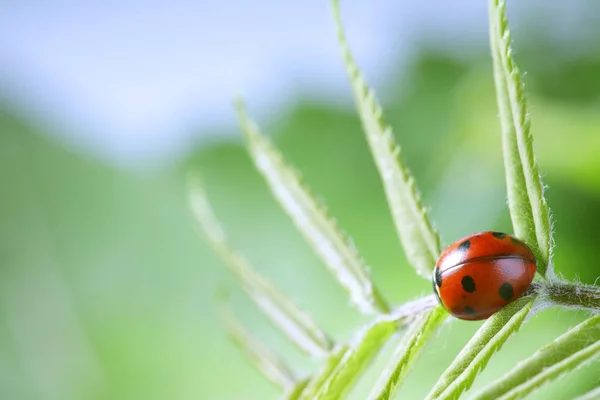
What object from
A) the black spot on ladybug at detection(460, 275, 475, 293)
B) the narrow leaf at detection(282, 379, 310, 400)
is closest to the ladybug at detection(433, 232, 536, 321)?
the black spot on ladybug at detection(460, 275, 475, 293)

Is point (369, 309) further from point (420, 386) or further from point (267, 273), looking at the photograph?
point (267, 273)

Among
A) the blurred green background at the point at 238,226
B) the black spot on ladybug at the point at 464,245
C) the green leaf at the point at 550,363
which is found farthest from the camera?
the blurred green background at the point at 238,226

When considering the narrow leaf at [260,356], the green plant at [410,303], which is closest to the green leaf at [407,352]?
the green plant at [410,303]

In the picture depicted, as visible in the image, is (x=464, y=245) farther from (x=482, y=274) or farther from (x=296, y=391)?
(x=296, y=391)

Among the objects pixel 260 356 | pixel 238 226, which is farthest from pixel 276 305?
pixel 238 226

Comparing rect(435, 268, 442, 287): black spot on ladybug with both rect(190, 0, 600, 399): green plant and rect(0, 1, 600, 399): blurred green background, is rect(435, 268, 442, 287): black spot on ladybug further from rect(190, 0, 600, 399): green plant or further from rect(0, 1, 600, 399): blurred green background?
rect(0, 1, 600, 399): blurred green background

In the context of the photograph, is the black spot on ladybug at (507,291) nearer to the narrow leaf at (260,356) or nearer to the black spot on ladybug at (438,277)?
the black spot on ladybug at (438,277)

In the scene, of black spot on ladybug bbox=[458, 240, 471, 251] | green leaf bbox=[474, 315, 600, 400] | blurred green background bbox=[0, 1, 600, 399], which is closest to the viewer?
green leaf bbox=[474, 315, 600, 400]
